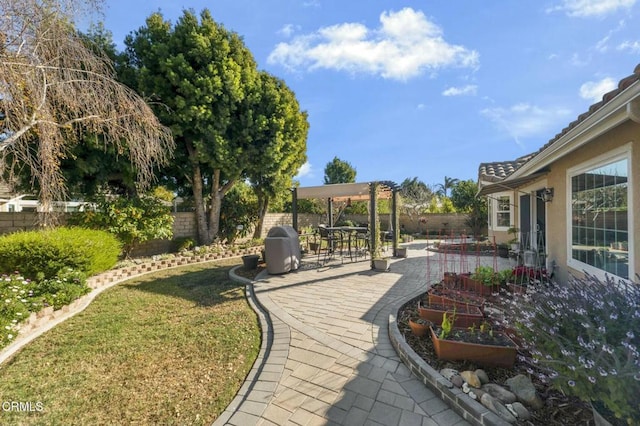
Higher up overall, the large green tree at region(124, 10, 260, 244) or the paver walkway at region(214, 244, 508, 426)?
the large green tree at region(124, 10, 260, 244)

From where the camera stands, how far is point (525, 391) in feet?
7.97

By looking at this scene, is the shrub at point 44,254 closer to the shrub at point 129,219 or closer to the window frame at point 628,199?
the shrub at point 129,219

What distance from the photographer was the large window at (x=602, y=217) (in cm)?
376

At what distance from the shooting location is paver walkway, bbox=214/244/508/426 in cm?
241

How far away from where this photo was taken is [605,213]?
4199 millimetres

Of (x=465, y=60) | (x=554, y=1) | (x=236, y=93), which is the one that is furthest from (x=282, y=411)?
(x=236, y=93)

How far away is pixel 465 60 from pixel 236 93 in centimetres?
783

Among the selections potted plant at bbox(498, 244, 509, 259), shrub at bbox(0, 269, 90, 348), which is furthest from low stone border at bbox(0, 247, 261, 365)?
potted plant at bbox(498, 244, 509, 259)

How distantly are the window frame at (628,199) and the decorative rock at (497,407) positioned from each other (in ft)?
6.63

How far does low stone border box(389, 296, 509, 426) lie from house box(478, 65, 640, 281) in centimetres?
291

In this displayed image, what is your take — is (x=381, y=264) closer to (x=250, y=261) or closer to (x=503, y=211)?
(x=250, y=261)

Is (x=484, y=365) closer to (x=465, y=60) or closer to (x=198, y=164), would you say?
(x=465, y=60)

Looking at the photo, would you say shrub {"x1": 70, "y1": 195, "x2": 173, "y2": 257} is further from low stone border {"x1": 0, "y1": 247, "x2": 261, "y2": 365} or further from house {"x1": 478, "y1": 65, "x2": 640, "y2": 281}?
house {"x1": 478, "y1": 65, "x2": 640, "y2": 281}

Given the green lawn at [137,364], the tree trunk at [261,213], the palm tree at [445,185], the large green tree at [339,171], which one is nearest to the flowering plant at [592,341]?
the green lawn at [137,364]
